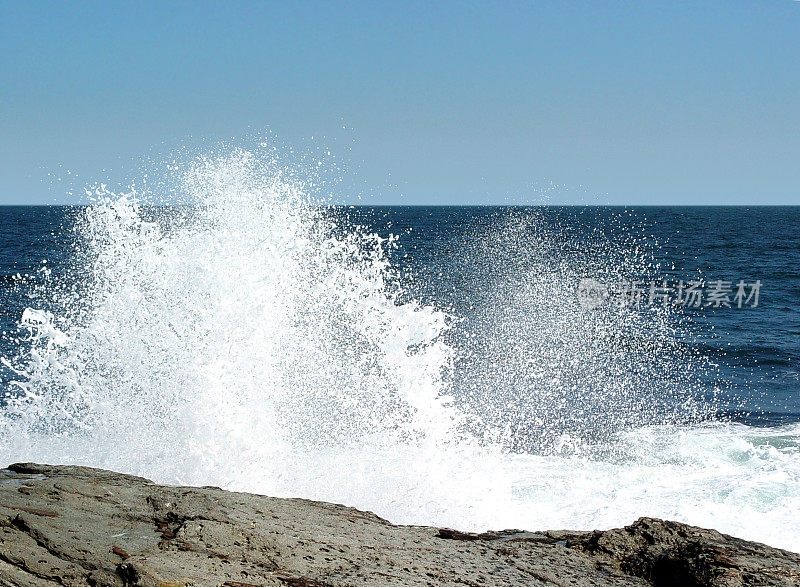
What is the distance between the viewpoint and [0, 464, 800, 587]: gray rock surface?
110 inches

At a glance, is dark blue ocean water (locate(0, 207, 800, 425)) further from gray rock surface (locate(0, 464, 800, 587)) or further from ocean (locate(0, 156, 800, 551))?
gray rock surface (locate(0, 464, 800, 587))

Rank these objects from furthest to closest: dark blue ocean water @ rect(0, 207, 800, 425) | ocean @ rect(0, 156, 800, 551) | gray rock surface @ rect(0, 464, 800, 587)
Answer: dark blue ocean water @ rect(0, 207, 800, 425), ocean @ rect(0, 156, 800, 551), gray rock surface @ rect(0, 464, 800, 587)

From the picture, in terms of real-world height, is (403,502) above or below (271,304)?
below

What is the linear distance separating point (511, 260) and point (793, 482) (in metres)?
22.3

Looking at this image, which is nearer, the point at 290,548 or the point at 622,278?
the point at 290,548

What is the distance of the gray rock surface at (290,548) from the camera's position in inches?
110

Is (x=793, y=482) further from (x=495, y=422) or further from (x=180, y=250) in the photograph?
(x=180, y=250)

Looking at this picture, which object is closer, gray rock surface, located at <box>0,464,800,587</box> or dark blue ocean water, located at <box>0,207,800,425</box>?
gray rock surface, located at <box>0,464,800,587</box>

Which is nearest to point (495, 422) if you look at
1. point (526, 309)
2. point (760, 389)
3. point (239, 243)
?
point (239, 243)

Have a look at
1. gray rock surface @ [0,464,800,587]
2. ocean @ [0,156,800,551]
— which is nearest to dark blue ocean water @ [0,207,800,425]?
ocean @ [0,156,800,551]

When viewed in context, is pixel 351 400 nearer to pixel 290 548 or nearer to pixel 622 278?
pixel 290 548

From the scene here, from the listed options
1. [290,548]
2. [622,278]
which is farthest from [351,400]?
[622,278]

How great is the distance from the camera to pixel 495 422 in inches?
351

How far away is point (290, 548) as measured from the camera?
3.09 meters
